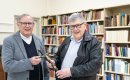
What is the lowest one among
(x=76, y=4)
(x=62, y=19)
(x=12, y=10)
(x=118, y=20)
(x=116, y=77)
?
(x=116, y=77)

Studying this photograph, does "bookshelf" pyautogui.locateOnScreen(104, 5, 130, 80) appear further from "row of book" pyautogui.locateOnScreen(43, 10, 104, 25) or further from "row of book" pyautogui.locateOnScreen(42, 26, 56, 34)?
"row of book" pyautogui.locateOnScreen(42, 26, 56, 34)

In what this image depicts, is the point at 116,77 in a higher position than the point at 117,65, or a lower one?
lower

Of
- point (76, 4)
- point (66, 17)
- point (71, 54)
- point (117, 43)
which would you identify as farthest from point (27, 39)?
point (76, 4)

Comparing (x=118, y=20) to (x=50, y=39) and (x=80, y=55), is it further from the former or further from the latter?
(x=80, y=55)

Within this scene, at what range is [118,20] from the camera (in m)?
4.18

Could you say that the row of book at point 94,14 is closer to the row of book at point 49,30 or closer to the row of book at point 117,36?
the row of book at point 117,36

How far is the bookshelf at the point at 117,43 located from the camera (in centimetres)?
408

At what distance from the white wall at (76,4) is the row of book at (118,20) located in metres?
0.51

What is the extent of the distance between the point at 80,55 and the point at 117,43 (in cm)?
268

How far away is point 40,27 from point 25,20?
429 cm

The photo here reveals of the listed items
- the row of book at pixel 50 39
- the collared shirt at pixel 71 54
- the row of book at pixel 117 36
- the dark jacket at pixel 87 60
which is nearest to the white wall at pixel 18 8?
the row of book at pixel 50 39

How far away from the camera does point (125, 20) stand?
4.07m

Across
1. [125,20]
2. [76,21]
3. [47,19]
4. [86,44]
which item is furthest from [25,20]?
[47,19]

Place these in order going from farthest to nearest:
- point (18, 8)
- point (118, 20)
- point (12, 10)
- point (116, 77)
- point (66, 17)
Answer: point (18, 8) < point (12, 10) < point (66, 17) < point (116, 77) < point (118, 20)
